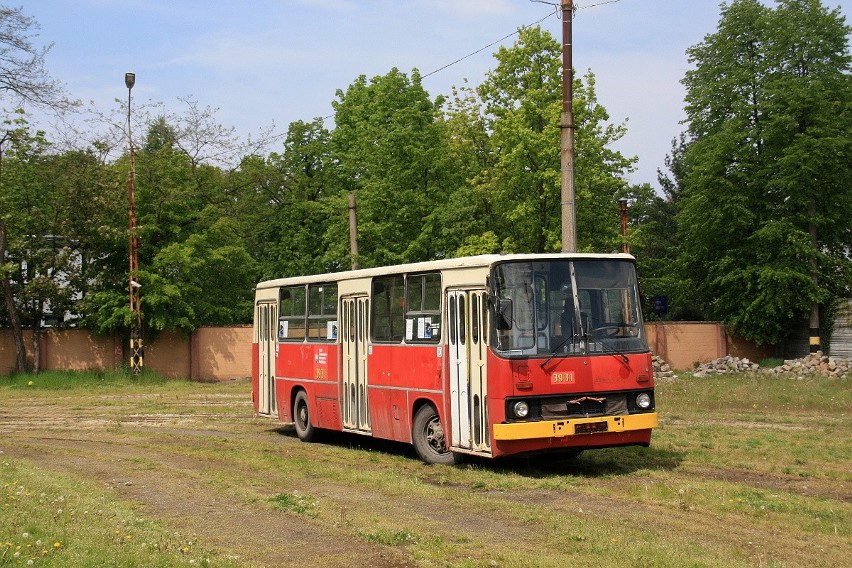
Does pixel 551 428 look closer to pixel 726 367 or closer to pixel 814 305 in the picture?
pixel 726 367

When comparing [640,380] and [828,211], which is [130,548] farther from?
[828,211]

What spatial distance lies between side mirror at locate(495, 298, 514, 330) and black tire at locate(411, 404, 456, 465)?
2.30 metres

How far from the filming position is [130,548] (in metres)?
9.00

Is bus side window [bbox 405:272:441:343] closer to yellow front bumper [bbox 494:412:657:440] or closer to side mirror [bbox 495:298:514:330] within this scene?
side mirror [bbox 495:298:514:330]

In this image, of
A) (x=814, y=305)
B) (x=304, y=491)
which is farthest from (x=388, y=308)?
(x=814, y=305)

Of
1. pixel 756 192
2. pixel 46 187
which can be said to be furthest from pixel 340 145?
pixel 756 192

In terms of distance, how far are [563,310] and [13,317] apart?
32959 millimetres

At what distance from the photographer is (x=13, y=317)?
140ft

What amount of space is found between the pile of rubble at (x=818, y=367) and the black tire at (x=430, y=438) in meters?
25.7

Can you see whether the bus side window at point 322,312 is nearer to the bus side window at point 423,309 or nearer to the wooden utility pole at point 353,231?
the bus side window at point 423,309

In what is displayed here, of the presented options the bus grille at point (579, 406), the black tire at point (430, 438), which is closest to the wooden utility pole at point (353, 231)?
the black tire at point (430, 438)

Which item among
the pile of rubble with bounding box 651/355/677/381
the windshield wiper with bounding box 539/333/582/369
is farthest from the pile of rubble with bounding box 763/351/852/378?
the windshield wiper with bounding box 539/333/582/369

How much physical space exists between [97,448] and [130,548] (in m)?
10.5

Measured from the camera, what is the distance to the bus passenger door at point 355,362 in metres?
18.6
